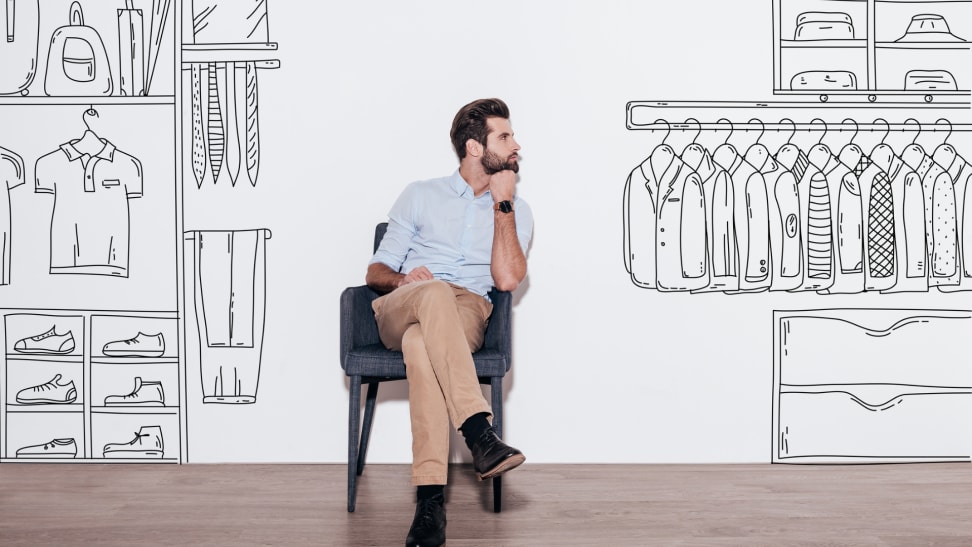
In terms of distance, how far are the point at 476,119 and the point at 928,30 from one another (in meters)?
1.77

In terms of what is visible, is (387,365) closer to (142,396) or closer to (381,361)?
(381,361)

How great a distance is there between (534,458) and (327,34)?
5.74 ft

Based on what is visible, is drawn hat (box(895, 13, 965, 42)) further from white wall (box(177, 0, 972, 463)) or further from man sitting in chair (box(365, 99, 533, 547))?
man sitting in chair (box(365, 99, 533, 547))

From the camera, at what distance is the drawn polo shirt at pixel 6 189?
10.2 feet

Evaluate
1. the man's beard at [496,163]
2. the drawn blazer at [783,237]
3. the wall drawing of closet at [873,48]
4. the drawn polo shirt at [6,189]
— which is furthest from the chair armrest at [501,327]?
the drawn polo shirt at [6,189]

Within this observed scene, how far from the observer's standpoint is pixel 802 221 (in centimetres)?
316

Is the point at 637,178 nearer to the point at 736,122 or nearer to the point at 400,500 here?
the point at 736,122

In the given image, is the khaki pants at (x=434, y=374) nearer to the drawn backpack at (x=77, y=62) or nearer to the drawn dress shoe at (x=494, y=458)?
the drawn dress shoe at (x=494, y=458)

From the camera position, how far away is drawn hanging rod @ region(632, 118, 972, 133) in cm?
313

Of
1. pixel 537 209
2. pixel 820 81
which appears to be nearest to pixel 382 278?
pixel 537 209

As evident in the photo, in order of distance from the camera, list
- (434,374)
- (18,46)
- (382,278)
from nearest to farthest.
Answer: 1. (434,374)
2. (382,278)
3. (18,46)

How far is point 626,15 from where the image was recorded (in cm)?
312

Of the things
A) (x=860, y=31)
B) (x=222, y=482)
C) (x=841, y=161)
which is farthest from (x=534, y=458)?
(x=860, y=31)

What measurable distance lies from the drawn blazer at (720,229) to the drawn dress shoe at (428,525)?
1.49 meters
